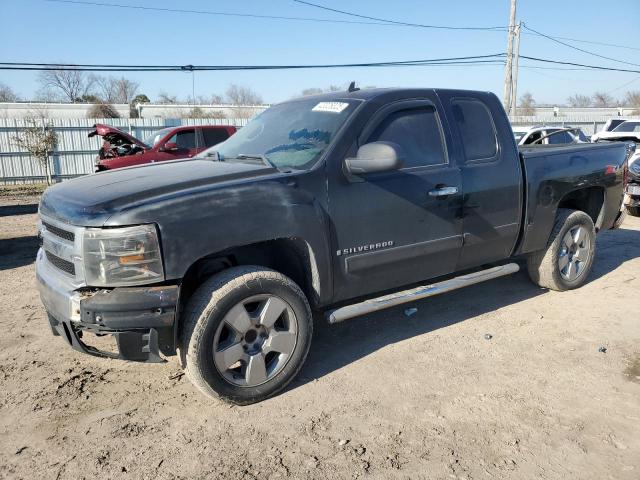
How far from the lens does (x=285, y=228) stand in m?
3.26

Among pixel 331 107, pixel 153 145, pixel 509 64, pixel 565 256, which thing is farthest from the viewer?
pixel 509 64

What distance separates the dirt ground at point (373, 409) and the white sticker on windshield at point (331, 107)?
1.82 m

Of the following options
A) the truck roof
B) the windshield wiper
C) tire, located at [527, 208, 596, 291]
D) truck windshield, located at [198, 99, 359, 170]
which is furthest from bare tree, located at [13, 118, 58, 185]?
tire, located at [527, 208, 596, 291]

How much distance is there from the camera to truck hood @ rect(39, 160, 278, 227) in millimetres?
2914

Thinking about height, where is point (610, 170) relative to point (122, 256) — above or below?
above

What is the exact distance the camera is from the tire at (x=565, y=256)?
5102 millimetres

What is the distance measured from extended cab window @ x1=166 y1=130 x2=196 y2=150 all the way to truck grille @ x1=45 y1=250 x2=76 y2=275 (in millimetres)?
9803

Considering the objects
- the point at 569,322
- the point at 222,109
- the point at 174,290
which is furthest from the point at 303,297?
the point at 222,109

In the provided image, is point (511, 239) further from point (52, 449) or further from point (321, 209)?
point (52, 449)

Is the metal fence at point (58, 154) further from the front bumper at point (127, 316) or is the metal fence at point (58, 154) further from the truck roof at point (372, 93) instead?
the front bumper at point (127, 316)

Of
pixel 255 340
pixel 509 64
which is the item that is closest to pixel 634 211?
pixel 255 340

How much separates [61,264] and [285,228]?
1.38 metres

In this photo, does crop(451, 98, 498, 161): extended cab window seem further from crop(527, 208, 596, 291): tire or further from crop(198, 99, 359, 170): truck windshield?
crop(527, 208, 596, 291): tire

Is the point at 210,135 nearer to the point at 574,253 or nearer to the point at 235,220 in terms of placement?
the point at 574,253
